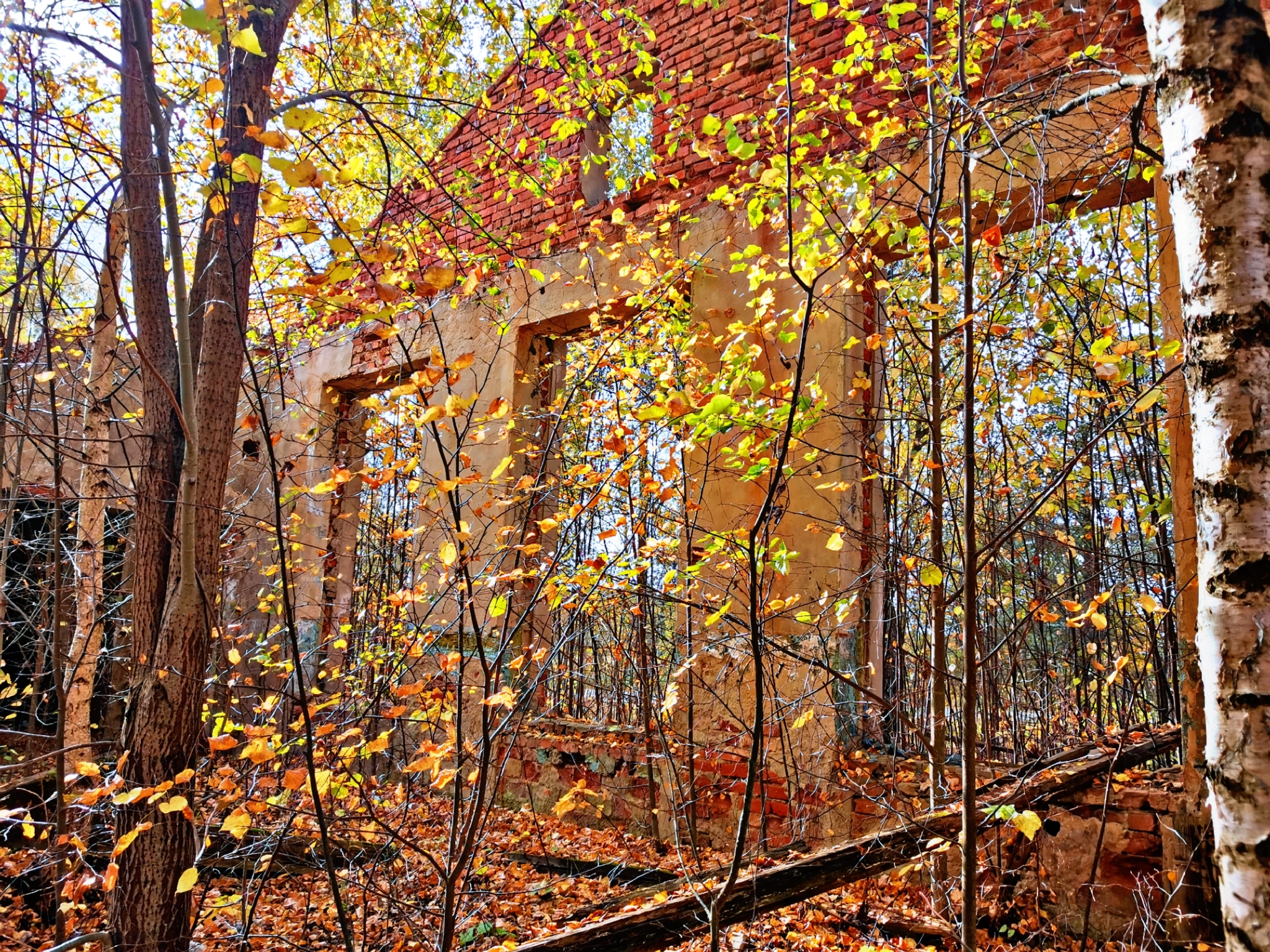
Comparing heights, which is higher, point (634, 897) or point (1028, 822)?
point (1028, 822)

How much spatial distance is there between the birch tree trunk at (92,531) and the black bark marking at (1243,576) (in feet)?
13.1

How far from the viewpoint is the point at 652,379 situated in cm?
504

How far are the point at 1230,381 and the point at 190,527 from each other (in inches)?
95.9

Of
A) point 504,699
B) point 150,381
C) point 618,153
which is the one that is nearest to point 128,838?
point 504,699

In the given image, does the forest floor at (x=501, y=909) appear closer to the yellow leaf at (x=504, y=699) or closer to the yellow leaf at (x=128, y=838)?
the yellow leaf at (x=128, y=838)

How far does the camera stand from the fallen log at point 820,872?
220 cm

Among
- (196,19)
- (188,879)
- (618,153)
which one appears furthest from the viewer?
(618,153)

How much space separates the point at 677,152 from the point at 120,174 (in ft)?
12.4

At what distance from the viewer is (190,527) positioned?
2115mm

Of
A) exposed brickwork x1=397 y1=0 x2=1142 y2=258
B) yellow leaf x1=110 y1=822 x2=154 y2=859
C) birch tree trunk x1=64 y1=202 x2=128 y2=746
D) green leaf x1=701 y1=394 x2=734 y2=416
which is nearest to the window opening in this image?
green leaf x1=701 y1=394 x2=734 y2=416

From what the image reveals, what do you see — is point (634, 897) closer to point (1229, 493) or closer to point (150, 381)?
point (1229, 493)

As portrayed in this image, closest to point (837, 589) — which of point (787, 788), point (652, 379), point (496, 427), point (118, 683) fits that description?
point (787, 788)

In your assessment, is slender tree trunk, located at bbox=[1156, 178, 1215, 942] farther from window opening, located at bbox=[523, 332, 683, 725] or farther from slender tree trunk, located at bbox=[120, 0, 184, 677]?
slender tree trunk, located at bbox=[120, 0, 184, 677]

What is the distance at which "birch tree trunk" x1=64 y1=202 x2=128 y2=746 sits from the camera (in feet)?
11.3
